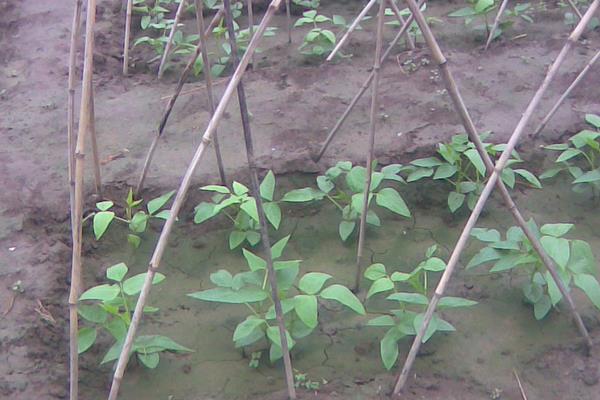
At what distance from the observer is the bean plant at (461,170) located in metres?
2.26

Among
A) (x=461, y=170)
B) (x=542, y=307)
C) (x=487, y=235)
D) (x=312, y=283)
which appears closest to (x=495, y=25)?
(x=461, y=170)

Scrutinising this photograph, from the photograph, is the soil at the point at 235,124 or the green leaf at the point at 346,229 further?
the green leaf at the point at 346,229

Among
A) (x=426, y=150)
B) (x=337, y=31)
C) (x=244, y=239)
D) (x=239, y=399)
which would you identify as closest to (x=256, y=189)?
(x=239, y=399)

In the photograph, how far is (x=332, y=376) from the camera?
1891mm

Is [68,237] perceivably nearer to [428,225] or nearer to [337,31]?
[428,225]

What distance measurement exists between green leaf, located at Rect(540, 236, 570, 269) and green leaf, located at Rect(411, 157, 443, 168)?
0.56 metres

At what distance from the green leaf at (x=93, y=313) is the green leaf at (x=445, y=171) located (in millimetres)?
1043

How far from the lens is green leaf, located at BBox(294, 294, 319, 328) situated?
1.74m

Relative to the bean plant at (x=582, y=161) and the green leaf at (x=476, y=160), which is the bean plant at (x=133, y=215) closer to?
the green leaf at (x=476, y=160)

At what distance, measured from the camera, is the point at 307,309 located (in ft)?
5.77

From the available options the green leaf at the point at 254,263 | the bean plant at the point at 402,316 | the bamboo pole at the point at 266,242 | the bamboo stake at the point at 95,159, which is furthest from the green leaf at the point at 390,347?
the bamboo stake at the point at 95,159

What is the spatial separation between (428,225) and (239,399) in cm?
85

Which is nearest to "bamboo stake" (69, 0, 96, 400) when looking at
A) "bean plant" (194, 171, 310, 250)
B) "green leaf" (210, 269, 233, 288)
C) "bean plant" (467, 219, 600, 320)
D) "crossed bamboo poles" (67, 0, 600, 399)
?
"crossed bamboo poles" (67, 0, 600, 399)

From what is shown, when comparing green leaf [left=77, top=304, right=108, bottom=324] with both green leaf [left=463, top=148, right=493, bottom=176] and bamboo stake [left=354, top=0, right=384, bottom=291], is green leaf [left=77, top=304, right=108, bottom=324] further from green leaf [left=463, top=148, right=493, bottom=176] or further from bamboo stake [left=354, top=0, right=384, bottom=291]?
green leaf [left=463, top=148, right=493, bottom=176]
